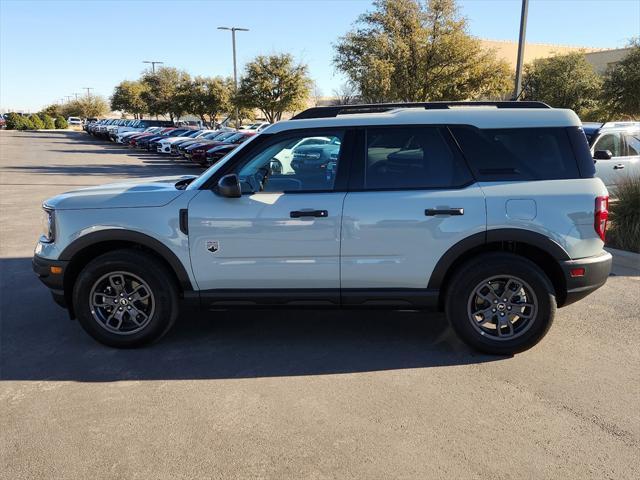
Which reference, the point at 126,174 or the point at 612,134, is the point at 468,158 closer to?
the point at 612,134

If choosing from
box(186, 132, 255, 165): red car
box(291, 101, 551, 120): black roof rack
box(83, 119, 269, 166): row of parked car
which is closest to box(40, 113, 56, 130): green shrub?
box(83, 119, 269, 166): row of parked car

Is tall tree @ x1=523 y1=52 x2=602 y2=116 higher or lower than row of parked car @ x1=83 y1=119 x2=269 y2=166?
higher

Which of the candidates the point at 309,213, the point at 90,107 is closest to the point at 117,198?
the point at 309,213

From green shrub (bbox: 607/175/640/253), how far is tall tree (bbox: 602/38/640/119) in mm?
16248

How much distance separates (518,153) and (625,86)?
21275 mm

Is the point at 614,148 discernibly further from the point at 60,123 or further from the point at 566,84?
the point at 60,123

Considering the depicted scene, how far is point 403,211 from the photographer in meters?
4.08

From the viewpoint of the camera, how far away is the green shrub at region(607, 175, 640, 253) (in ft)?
24.0

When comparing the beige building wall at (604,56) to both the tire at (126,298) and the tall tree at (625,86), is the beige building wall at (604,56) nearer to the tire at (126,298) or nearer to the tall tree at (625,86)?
the tall tree at (625,86)

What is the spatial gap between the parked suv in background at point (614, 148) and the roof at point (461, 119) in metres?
A: 7.07

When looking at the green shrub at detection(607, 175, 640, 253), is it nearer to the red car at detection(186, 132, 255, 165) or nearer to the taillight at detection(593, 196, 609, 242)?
the taillight at detection(593, 196, 609, 242)

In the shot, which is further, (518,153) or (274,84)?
(274,84)

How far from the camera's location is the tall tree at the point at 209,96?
145 feet

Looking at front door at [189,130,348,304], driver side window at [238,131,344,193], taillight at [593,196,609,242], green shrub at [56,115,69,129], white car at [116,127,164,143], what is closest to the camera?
taillight at [593,196,609,242]
